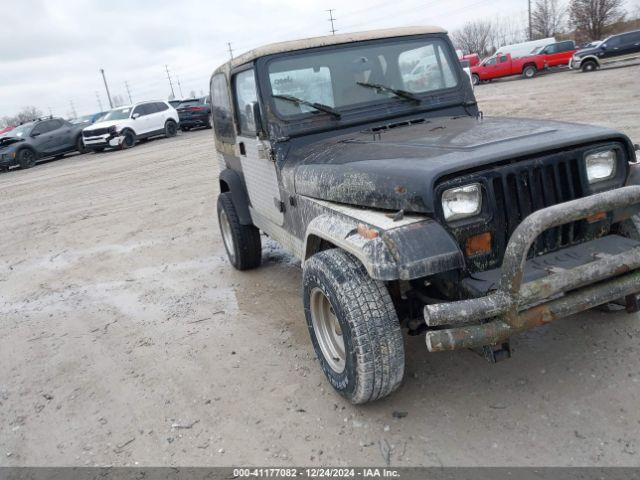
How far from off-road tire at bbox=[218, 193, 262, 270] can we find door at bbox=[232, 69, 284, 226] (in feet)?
1.22

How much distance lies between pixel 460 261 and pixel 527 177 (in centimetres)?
59

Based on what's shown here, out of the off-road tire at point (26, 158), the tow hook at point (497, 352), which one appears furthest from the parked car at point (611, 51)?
the tow hook at point (497, 352)

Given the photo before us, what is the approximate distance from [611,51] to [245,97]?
25111mm

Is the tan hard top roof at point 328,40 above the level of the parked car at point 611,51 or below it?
above

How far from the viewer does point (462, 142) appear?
2832 millimetres

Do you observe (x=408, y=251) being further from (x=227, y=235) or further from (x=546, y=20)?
(x=546, y=20)

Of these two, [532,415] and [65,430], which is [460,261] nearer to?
[532,415]

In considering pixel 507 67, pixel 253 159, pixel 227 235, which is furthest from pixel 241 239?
pixel 507 67

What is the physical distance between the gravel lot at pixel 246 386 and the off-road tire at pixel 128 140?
50.1 ft

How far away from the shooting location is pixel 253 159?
171 inches

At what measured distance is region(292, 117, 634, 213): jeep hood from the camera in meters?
2.52

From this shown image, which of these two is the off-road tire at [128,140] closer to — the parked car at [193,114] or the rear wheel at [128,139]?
the rear wheel at [128,139]

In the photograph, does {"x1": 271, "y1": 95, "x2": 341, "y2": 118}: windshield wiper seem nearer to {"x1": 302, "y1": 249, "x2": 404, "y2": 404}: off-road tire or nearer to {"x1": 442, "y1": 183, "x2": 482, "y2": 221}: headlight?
{"x1": 302, "y1": 249, "x2": 404, "y2": 404}: off-road tire

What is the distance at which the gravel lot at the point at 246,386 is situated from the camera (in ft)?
8.61
